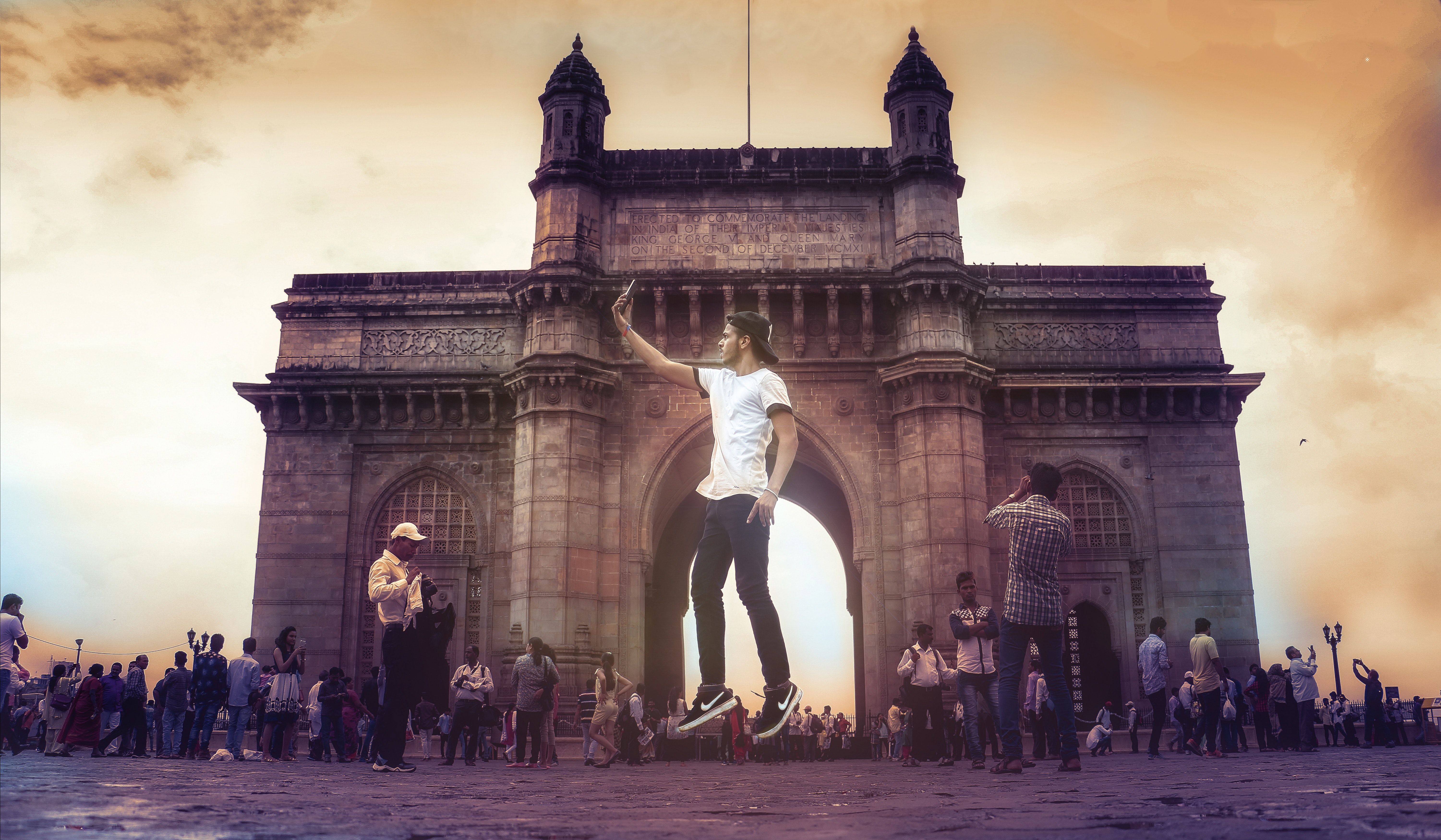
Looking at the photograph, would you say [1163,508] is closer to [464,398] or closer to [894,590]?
[894,590]

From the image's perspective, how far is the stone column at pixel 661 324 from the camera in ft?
71.5

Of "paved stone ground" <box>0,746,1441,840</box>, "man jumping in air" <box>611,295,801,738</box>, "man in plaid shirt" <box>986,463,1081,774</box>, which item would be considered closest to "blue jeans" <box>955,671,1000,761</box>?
"man in plaid shirt" <box>986,463,1081,774</box>

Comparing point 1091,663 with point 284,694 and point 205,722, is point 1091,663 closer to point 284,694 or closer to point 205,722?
point 284,694

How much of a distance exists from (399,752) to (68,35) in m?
6.08

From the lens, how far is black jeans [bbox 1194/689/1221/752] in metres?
12.9

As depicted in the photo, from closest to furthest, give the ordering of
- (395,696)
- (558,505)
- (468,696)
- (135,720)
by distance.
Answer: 1. (395,696)
2. (468,696)
3. (135,720)
4. (558,505)

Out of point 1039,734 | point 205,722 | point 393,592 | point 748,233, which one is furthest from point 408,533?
point 748,233

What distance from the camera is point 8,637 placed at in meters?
11.4

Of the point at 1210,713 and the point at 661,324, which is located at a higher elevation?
the point at 661,324

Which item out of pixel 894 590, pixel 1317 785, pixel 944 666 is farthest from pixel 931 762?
pixel 1317 785

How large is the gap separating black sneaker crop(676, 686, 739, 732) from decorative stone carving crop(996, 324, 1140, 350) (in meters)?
19.2

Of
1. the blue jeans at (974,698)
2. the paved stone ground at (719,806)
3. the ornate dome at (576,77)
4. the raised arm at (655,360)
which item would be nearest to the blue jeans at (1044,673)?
the paved stone ground at (719,806)

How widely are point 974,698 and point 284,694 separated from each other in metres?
8.81

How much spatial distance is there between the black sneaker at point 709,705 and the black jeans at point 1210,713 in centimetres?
986
